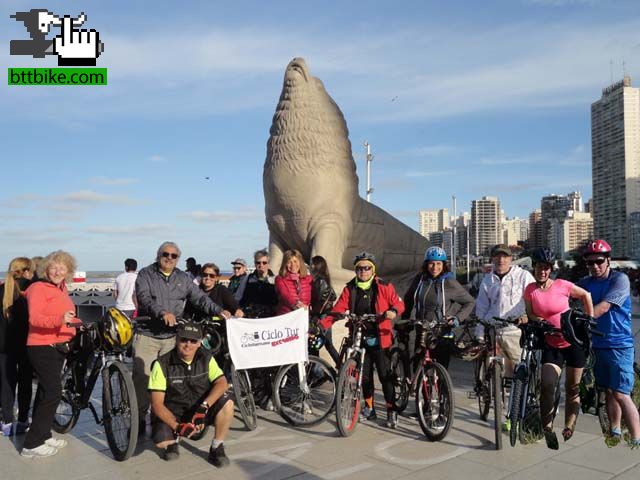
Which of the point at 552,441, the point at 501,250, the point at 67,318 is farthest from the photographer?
the point at 501,250

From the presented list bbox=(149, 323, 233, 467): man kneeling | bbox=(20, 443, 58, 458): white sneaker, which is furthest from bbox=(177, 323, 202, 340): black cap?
bbox=(20, 443, 58, 458): white sneaker

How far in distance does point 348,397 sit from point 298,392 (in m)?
0.56

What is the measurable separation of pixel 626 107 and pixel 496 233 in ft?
78.7

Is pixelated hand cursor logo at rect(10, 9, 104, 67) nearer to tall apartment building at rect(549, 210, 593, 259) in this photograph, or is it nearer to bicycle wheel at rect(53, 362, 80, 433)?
bicycle wheel at rect(53, 362, 80, 433)

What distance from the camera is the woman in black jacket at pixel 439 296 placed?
495cm

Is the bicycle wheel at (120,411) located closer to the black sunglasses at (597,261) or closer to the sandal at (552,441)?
the sandal at (552,441)

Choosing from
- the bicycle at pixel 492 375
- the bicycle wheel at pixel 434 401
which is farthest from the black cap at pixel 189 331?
the bicycle at pixel 492 375

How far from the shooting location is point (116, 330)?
421 cm

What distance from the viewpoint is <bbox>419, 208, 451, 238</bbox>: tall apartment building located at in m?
85.9

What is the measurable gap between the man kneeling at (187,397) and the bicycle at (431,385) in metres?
1.51

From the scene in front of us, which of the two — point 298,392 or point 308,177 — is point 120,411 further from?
point 308,177

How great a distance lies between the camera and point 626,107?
60125 mm

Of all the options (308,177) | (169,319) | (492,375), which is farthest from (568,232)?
(169,319)

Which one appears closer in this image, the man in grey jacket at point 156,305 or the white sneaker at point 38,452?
the white sneaker at point 38,452
